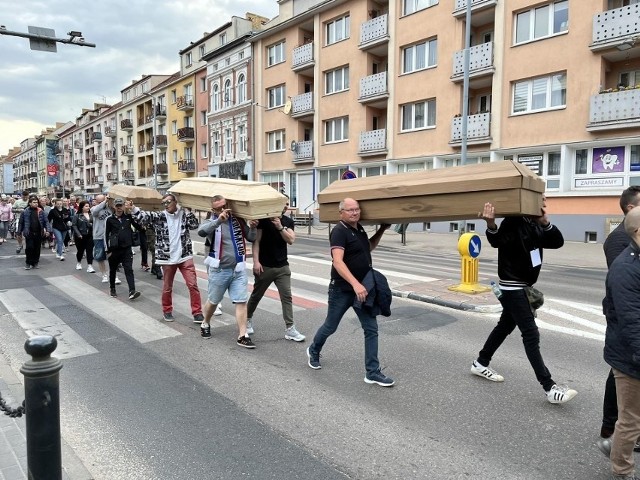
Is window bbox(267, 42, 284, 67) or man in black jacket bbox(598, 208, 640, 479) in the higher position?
window bbox(267, 42, 284, 67)

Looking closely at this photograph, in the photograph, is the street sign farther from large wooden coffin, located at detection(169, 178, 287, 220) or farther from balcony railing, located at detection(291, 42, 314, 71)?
balcony railing, located at detection(291, 42, 314, 71)

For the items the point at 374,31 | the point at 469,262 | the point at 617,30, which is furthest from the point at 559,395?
the point at 374,31

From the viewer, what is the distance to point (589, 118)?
18031mm

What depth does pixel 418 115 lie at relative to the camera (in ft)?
79.4

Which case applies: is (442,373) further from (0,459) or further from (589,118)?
(589,118)

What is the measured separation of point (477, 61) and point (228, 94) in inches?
859

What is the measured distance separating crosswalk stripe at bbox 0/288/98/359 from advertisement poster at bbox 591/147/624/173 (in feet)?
62.9

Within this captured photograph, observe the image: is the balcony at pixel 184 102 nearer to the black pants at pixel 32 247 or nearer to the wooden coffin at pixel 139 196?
the black pants at pixel 32 247

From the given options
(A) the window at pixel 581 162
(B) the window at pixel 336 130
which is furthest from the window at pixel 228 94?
(A) the window at pixel 581 162

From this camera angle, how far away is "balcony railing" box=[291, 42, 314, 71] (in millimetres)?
29406

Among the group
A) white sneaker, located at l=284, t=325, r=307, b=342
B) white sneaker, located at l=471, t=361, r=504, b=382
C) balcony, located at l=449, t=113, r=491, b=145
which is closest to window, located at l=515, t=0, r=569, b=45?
balcony, located at l=449, t=113, r=491, b=145

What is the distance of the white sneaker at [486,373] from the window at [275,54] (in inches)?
1220

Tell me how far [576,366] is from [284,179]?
28.7m

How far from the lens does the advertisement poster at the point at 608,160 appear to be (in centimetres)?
1794
